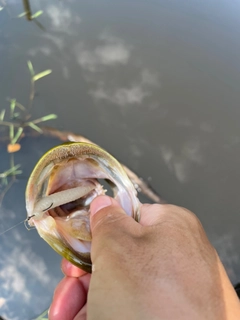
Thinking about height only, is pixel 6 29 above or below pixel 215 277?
below

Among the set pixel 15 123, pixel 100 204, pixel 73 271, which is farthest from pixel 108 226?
pixel 15 123

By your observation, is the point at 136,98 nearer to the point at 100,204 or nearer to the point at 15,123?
the point at 15,123

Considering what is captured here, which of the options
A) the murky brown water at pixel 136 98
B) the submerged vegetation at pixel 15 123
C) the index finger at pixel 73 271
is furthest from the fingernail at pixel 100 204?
the submerged vegetation at pixel 15 123

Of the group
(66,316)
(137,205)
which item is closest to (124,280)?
(137,205)

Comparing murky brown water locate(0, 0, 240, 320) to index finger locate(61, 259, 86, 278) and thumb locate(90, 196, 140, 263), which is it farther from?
thumb locate(90, 196, 140, 263)

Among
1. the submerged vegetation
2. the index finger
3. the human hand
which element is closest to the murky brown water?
the submerged vegetation

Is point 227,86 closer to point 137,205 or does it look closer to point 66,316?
point 137,205

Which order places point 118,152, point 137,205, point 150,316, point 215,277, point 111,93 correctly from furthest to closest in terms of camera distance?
1. point 111,93
2. point 118,152
3. point 137,205
4. point 215,277
5. point 150,316

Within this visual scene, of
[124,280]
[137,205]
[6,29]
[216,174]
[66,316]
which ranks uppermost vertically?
[124,280]
